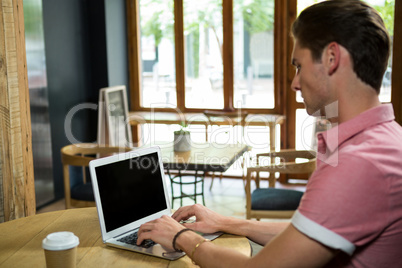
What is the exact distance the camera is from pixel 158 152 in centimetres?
196

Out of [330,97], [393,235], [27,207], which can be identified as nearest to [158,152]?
[27,207]

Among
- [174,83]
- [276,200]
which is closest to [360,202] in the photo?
[276,200]

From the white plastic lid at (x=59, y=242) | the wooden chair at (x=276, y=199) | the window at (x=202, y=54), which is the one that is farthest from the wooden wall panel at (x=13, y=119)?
the window at (x=202, y=54)

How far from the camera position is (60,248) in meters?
1.32

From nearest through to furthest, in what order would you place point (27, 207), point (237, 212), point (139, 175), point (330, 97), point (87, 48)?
point (330, 97), point (139, 175), point (27, 207), point (237, 212), point (87, 48)

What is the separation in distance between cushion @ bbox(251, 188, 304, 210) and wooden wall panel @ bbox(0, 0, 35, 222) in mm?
1717

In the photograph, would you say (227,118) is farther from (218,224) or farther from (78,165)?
(218,224)

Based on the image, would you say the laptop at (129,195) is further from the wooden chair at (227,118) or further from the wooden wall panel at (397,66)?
the wooden wall panel at (397,66)

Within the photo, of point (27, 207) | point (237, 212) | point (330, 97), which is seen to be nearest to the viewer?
point (330, 97)

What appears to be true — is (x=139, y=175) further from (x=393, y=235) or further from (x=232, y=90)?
(x=232, y=90)

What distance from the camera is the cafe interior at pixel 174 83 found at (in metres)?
4.85

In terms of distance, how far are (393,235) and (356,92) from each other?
1.15 feet

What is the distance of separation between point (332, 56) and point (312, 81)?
0.28 feet

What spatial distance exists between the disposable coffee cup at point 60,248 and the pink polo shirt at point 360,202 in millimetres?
611
